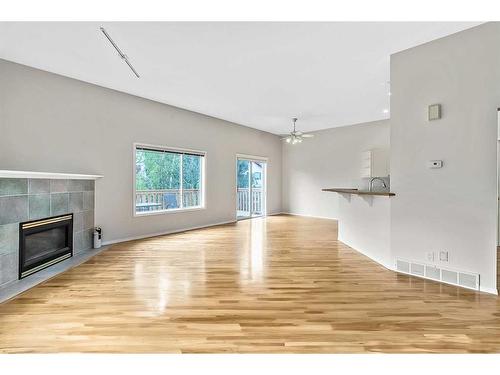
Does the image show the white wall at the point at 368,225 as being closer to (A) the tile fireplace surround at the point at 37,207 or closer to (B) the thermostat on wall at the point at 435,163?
(B) the thermostat on wall at the point at 435,163

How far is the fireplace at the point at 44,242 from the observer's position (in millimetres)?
3117

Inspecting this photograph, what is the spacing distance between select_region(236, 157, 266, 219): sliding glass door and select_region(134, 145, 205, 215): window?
59.4 inches

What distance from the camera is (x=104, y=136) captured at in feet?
15.1

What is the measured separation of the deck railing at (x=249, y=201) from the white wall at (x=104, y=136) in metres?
1.09

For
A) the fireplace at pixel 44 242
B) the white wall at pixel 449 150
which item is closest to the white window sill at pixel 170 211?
the fireplace at pixel 44 242

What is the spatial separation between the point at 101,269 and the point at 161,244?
1.38 m

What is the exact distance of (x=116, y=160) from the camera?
4.77 metres

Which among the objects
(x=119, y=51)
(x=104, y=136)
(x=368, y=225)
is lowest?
(x=368, y=225)

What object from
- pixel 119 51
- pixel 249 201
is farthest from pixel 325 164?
pixel 119 51

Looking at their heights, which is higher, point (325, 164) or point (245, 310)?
point (325, 164)

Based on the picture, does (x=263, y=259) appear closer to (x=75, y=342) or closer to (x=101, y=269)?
(x=101, y=269)

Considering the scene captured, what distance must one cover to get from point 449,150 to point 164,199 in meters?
5.01

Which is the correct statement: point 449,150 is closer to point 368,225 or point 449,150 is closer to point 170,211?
point 368,225
